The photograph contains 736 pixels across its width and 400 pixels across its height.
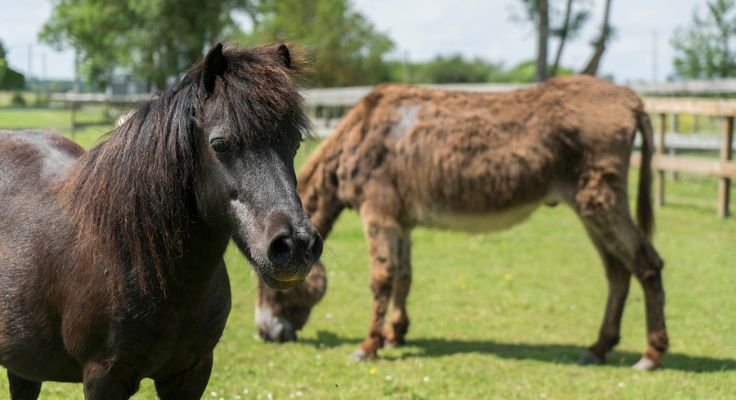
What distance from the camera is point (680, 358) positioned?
616 centimetres

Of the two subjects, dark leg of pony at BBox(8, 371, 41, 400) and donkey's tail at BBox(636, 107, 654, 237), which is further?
donkey's tail at BBox(636, 107, 654, 237)

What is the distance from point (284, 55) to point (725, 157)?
10347mm

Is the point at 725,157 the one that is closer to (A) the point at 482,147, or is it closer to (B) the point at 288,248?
(A) the point at 482,147

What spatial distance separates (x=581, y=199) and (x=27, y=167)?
418 centimetres

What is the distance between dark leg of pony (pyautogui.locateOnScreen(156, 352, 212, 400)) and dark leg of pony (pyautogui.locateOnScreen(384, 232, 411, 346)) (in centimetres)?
362

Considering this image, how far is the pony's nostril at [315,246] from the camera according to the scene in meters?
2.50

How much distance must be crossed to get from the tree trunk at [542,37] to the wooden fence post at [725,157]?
9.14 meters

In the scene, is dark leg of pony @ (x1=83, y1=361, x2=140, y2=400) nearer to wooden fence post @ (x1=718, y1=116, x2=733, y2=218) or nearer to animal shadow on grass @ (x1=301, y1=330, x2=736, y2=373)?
animal shadow on grass @ (x1=301, y1=330, x2=736, y2=373)

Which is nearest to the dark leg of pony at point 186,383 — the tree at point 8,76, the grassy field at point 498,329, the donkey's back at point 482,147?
the grassy field at point 498,329

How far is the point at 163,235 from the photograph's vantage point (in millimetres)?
2834

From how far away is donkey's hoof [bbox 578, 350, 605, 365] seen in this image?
6.04 meters

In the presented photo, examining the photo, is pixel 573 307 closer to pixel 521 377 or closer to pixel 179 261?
pixel 521 377

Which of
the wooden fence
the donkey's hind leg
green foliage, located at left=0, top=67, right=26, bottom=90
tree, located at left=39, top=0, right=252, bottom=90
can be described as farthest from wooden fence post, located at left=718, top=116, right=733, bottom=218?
tree, located at left=39, top=0, right=252, bottom=90

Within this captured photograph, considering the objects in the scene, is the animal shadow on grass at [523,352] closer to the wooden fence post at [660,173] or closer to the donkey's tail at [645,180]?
the donkey's tail at [645,180]
